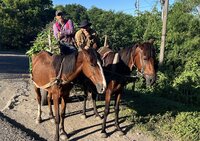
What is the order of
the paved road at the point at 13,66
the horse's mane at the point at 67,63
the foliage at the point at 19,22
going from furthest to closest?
1. the foliage at the point at 19,22
2. the paved road at the point at 13,66
3. the horse's mane at the point at 67,63

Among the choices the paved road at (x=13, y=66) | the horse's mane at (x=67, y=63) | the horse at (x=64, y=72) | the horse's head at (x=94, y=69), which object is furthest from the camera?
the paved road at (x=13, y=66)

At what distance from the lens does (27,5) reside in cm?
5359

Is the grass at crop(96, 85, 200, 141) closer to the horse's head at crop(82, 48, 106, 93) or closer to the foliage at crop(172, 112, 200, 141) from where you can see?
the foliage at crop(172, 112, 200, 141)

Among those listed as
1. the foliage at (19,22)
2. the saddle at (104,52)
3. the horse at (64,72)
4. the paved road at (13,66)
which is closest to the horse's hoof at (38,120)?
the horse at (64,72)

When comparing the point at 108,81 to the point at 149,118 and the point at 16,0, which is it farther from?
the point at 16,0

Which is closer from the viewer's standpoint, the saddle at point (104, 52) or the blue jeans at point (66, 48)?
the saddle at point (104, 52)

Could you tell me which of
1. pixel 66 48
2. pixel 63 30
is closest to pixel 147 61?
pixel 66 48

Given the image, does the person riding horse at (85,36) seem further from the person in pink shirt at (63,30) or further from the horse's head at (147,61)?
the horse's head at (147,61)

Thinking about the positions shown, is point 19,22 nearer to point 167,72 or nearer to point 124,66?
point 167,72

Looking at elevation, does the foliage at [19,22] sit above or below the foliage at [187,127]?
above

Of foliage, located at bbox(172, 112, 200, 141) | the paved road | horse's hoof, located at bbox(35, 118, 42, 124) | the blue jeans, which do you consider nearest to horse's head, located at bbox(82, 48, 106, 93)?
the blue jeans

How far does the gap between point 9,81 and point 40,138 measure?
25.8ft

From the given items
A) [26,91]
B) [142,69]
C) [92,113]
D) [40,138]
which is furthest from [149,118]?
[26,91]

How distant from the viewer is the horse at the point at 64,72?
7.45 meters
